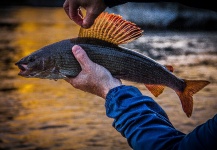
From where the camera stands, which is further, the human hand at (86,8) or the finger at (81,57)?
the finger at (81,57)

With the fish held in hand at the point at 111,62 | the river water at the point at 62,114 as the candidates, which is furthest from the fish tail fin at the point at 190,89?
the river water at the point at 62,114

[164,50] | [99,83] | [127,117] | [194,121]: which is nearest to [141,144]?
[127,117]

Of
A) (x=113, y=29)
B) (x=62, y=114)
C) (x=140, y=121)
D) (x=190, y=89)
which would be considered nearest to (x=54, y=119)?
(x=62, y=114)

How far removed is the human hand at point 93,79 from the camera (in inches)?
110

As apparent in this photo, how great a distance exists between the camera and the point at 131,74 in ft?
9.91

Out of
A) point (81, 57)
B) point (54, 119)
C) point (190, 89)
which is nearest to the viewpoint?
point (81, 57)

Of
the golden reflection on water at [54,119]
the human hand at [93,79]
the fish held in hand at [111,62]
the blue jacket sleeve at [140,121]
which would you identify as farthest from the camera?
the golden reflection on water at [54,119]

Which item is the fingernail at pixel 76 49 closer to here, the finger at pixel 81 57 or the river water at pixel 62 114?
the finger at pixel 81 57

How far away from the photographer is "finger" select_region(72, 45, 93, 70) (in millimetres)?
2865

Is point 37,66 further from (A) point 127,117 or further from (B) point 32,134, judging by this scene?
(B) point 32,134

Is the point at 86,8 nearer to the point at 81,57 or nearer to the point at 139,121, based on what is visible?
the point at 81,57

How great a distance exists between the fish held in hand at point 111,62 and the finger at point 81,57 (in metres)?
0.03

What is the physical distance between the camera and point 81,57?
2.93 meters

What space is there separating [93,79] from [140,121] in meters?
0.38
